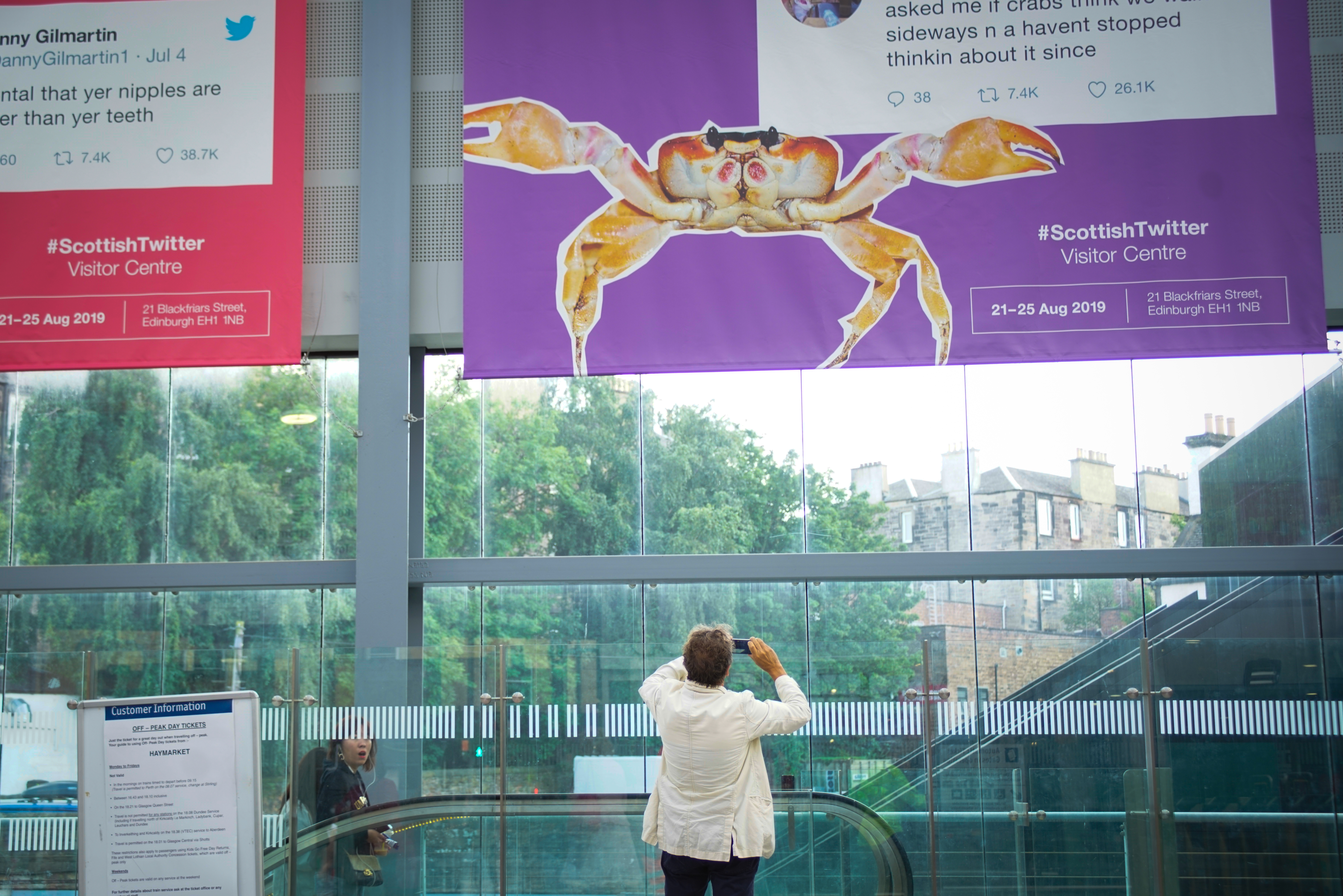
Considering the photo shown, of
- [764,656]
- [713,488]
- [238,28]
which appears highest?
[238,28]

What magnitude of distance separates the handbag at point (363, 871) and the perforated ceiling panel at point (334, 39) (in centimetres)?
612

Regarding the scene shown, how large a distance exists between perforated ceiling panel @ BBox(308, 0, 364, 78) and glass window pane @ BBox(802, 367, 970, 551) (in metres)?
4.70

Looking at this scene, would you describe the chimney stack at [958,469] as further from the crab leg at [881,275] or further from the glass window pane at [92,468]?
the glass window pane at [92,468]

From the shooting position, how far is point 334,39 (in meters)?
9.85

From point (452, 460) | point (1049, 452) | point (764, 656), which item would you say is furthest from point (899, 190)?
point (764, 656)

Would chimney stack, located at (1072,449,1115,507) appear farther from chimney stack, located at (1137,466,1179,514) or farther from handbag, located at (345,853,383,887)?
handbag, located at (345,853,383,887)

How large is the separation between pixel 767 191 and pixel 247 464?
521 centimetres

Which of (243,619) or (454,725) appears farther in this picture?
(243,619)

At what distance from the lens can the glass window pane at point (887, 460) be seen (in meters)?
10.3

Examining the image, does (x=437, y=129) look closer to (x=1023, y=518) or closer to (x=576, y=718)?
(x=576, y=718)

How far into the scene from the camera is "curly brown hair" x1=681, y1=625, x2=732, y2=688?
515 centimetres

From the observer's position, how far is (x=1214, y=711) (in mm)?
7301

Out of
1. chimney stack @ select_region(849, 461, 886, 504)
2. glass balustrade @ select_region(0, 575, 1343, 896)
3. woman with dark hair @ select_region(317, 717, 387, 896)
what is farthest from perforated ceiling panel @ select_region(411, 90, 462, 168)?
woman with dark hair @ select_region(317, 717, 387, 896)

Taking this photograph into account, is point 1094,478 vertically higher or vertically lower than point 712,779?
higher
